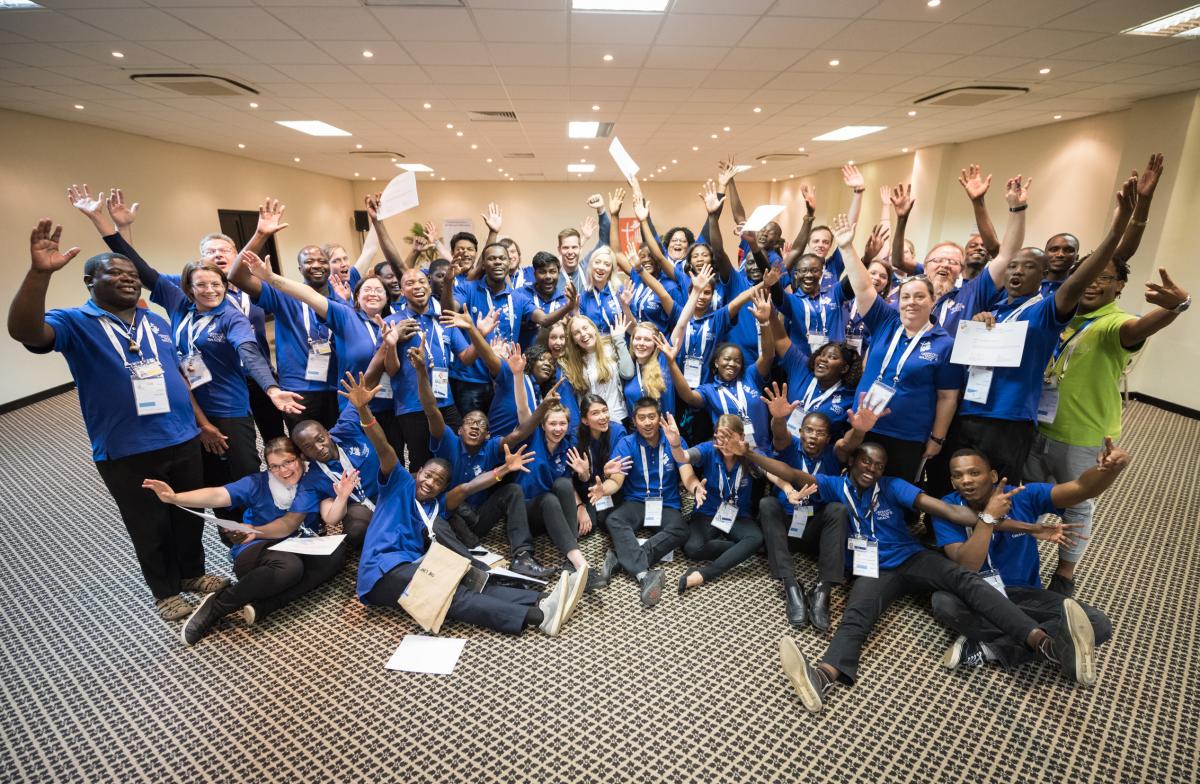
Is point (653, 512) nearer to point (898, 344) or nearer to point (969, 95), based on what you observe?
point (898, 344)

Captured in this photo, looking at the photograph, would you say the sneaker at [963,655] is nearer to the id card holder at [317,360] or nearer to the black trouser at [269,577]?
the black trouser at [269,577]

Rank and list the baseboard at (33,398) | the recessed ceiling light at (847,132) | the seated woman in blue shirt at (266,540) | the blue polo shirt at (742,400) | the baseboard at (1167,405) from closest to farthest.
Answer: the seated woman in blue shirt at (266,540) → the blue polo shirt at (742,400) → the baseboard at (1167,405) → the baseboard at (33,398) → the recessed ceiling light at (847,132)

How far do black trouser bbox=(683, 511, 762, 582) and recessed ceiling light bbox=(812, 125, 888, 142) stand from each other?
803 cm

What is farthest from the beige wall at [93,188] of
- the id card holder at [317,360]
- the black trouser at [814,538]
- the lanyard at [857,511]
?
the lanyard at [857,511]

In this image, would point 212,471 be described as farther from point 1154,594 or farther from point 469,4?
point 1154,594

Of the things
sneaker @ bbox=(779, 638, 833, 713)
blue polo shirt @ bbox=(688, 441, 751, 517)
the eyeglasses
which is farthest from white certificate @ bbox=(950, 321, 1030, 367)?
the eyeglasses

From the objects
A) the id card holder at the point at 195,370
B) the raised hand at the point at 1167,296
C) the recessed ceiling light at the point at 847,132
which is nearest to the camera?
the raised hand at the point at 1167,296

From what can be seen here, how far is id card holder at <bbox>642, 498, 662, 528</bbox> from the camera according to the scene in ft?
10.5

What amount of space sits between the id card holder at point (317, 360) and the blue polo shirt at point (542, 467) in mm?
1439

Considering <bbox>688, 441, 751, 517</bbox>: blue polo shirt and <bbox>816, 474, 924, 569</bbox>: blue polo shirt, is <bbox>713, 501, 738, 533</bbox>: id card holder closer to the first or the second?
<bbox>688, 441, 751, 517</bbox>: blue polo shirt

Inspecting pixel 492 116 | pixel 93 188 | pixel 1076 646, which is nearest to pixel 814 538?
pixel 1076 646

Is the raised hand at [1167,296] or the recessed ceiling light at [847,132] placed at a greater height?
the recessed ceiling light at [847,132]

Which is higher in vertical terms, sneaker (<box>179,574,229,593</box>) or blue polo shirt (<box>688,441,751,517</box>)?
blue polo shirt (<box>688,441,751,517</box>)

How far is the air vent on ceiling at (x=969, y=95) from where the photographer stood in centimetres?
624
